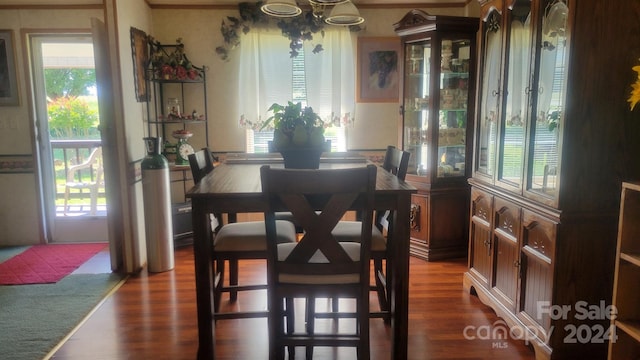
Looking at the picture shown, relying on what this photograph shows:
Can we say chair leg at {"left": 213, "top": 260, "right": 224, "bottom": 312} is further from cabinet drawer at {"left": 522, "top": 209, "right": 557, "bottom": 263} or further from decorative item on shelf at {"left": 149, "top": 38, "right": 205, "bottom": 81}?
decorative item on shelf at {"left": 149, "top": 38, "right": 205, "bottom": 81}

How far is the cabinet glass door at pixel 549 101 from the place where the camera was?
6.39 feet

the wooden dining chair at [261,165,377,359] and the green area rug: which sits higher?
the wooden dining chair at [261,165,377,359]

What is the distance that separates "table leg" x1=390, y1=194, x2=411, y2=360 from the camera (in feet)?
6.04

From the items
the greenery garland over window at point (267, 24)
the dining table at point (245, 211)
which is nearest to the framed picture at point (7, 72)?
the greenery garland over window at point (267, 24)

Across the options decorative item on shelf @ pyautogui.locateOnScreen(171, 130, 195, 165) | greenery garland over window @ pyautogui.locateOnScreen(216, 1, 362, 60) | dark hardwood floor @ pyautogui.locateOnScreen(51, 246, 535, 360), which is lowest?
dark hardwood floor @ pyautogui.locateOnScreen(51, 246, 535, 360)

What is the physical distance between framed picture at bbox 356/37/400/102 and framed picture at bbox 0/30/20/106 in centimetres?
324

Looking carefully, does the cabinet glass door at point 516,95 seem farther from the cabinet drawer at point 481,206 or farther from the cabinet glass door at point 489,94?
the cabinet drawer at point 481,206

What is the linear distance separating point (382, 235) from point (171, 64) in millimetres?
2717

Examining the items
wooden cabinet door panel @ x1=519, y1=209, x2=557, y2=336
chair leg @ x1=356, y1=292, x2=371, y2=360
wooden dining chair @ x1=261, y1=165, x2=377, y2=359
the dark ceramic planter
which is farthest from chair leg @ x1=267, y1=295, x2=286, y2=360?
wooden cabinet door panel @ x1=519, y1=209, x2=557, y2=336

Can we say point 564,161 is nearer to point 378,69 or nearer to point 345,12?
point 345,12

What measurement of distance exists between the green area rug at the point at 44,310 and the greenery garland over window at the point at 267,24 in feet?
7.71

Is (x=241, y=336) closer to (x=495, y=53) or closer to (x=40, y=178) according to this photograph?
(x=495, y=53)

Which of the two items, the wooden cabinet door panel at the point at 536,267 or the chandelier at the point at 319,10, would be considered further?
the chandelier at the point at 319,10

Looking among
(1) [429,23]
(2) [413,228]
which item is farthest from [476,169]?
(1) [429,23]
